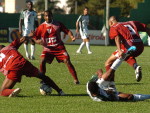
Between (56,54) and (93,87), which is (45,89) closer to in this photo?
(93,87)

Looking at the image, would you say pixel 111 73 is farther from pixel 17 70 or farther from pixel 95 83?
pixel 17 70

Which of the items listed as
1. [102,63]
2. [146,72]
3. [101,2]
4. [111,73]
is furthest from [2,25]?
[101,2]

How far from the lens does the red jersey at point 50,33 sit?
1430cm

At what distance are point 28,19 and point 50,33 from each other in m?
8.67

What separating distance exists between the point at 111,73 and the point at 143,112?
190cm

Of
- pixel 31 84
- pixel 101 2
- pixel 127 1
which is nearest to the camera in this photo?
pixel 31 84

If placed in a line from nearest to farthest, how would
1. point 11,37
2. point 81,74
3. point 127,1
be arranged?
1. point 81,74
2. point 11,37
3. point 127,1

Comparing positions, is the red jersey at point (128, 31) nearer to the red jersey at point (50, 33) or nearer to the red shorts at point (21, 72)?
the red jersey at point (50, 33)

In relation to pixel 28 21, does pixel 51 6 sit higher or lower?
lower

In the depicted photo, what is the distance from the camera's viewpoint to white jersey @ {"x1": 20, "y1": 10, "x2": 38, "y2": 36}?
22750 mm

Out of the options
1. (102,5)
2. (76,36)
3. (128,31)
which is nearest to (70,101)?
(128,31)

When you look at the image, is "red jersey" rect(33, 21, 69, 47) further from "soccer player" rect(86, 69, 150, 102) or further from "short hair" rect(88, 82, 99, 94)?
"short hair" rect(88, 82, 99, 94)

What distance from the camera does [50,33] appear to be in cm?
1443

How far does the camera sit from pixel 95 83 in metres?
11.1
